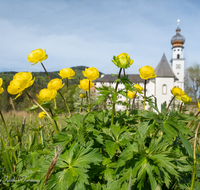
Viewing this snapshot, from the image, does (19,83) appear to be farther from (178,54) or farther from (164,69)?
(178,54)

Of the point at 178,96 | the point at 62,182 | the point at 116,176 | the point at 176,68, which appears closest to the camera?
the point at 62,182

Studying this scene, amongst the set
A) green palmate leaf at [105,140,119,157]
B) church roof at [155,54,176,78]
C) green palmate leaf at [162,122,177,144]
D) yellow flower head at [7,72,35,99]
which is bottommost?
green palmate leaf at [105,140,119,157]

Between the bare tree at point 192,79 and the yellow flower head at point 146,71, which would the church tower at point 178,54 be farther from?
the yellow flower head at point 146,71

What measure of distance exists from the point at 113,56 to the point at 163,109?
0.43 metres

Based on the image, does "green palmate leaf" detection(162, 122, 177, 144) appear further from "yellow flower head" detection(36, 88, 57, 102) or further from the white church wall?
the white church wall

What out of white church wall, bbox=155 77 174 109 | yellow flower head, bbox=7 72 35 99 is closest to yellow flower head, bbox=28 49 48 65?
yellow flower head, bbox=7 72 35 99

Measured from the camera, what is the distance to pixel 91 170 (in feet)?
2.89

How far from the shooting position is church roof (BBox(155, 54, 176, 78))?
28.0 m

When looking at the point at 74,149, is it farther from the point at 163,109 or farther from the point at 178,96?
the point at 178,96

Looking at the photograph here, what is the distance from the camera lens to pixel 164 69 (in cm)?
2873

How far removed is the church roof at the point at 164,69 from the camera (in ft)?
91.9

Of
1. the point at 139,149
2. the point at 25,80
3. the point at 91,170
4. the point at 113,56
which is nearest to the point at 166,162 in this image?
the point at 139,149

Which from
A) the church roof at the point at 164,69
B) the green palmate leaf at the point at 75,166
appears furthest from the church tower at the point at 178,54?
the green palmate leaf at the point at 75,166

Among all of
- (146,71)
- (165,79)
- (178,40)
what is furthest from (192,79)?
(146,71)
